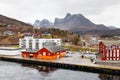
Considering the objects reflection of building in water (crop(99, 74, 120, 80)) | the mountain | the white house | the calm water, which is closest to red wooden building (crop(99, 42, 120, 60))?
the calm water

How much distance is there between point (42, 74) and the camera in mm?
42219

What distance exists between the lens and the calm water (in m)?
38.8

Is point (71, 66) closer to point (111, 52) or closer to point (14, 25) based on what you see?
point (111, 52)

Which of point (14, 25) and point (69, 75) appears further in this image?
point (14, 25)

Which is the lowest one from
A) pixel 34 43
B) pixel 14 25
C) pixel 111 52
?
pixel 111 52

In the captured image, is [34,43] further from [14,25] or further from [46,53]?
[14,25]

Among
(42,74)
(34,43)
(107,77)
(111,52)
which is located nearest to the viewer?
(107,77)

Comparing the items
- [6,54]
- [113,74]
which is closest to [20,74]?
[113,74]

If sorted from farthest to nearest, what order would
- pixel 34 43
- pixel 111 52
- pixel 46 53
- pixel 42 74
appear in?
1. pixel 34 43
2. pixel 46 53
3. pixel 111 52
4. pixel 42 74

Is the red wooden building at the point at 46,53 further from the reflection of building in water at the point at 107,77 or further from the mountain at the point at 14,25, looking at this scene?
the mountain at the point at 14,25

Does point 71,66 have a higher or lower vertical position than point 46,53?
lower

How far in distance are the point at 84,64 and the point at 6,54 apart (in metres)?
23.8

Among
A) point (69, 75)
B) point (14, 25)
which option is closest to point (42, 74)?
point (69, 75)

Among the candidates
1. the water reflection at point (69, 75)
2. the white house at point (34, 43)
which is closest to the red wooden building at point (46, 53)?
the water reflection at point (69, 75)
